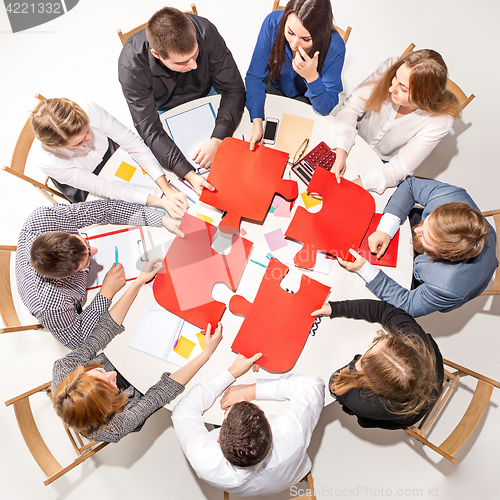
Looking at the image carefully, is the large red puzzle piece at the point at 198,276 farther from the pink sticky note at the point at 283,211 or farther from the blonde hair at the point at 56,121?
the blonde hair at the point at 56,121

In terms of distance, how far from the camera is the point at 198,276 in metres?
1.93

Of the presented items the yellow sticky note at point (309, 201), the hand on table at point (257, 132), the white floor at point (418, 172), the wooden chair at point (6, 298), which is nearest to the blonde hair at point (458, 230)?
the yellow sticky note at point (309, 201)

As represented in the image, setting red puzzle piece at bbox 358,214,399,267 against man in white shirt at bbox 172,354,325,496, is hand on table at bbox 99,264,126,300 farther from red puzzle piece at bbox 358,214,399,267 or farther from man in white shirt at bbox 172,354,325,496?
red puzzle piece at bbox 358,214,399,267

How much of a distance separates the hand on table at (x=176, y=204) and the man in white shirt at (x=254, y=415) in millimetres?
933

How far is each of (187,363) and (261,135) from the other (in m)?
1.46

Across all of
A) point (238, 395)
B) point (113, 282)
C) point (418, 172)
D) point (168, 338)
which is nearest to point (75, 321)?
point (113, 282)

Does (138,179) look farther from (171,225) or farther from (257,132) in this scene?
(257,132)

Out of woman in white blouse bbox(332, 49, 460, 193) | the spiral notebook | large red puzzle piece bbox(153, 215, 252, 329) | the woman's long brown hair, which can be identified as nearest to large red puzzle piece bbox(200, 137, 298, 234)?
large red puzzle piece bbox(153, 215, 252, 329)

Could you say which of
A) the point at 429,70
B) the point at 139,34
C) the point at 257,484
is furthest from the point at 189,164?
the point at 257,484

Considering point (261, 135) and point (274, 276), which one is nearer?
point (274, 276)

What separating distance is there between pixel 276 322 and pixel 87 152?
165 cm

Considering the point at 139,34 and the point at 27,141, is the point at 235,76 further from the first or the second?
the point at 27,141

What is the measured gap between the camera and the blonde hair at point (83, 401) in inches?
68.2

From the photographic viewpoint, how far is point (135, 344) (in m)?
1.93
